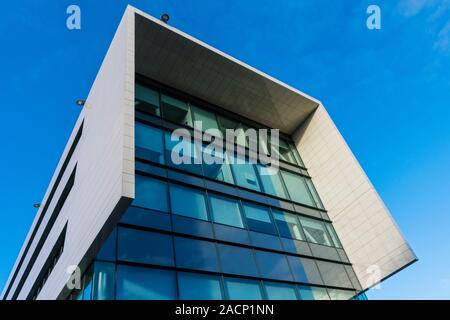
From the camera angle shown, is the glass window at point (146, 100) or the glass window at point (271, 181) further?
the glass window at point (271, 181)

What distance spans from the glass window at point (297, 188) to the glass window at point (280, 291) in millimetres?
5840

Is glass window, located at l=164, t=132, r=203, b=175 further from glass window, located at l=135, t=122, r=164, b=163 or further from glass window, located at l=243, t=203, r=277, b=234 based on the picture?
glass window, located at l=243, t=203, r=277, b=234

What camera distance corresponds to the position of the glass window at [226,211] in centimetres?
1448

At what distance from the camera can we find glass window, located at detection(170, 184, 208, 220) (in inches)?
530

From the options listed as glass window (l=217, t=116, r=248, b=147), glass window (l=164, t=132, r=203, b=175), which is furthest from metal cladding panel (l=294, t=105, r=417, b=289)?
glass window (l=164, t=132, r=203, b=175)

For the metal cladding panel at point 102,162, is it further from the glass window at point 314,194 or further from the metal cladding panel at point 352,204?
the metal cladding panel at point 352,204

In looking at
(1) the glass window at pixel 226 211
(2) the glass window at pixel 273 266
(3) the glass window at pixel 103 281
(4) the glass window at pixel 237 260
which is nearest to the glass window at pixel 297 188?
(1) the glass window at pixel 226 211

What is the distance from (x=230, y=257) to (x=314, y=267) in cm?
468

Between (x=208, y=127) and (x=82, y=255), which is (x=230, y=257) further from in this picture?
(x=208, y=127)

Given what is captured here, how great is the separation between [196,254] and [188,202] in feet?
7.68

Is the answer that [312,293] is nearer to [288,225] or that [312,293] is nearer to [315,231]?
[288,225]

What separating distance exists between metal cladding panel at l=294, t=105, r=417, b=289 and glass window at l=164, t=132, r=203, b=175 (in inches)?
322

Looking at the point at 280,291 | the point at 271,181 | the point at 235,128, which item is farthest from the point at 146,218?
the point at 235,128
